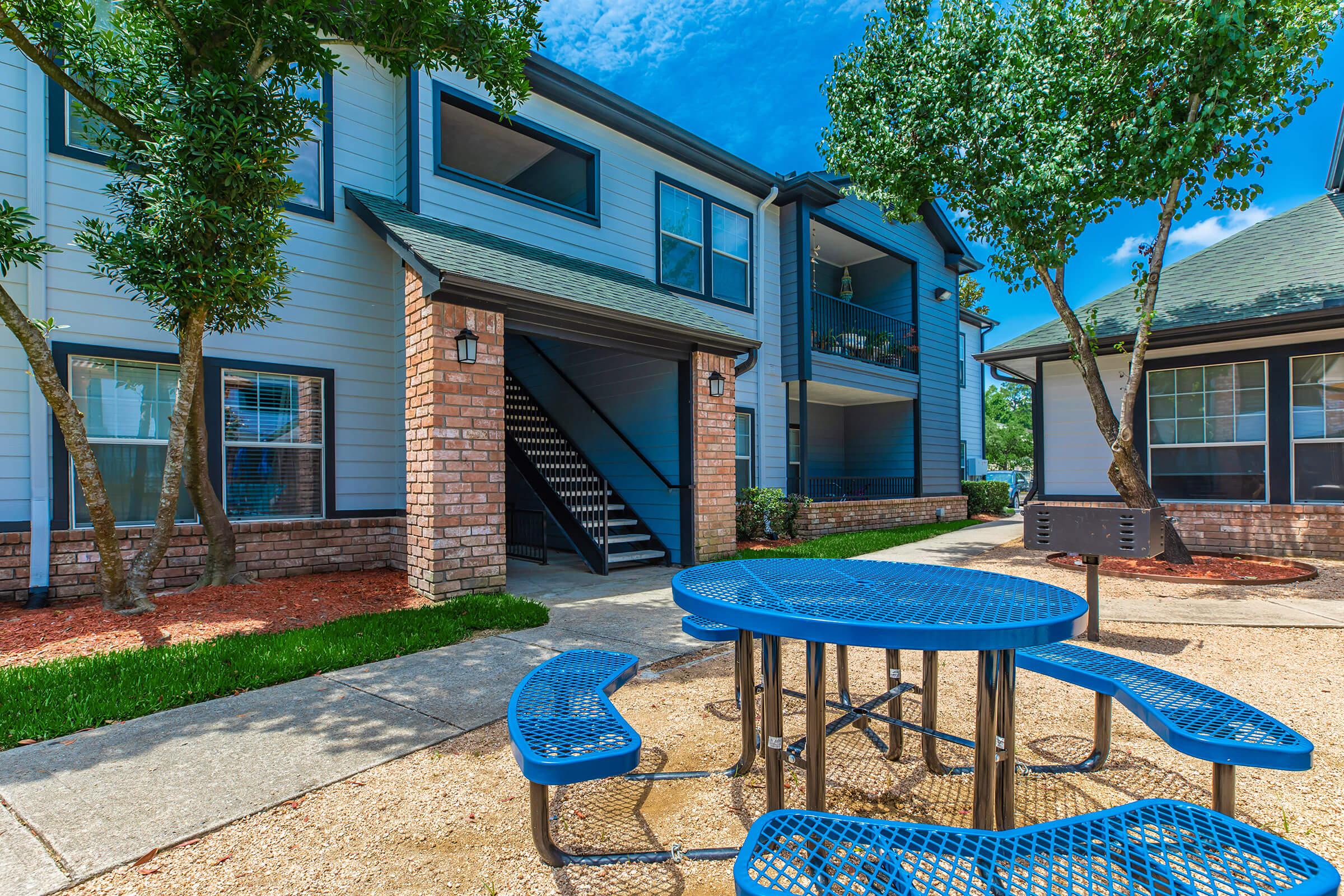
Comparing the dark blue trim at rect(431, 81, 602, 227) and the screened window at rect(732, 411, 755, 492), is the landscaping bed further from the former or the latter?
the dark blue trim at rect(431, 81, 602, 227)

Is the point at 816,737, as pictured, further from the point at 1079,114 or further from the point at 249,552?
the point at 1079,114

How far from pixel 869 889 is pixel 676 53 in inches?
638

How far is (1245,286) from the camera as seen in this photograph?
9969 millimetres

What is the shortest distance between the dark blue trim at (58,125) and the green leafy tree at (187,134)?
318mm

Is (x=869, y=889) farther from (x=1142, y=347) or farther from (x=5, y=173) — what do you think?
(x=1142, y=347)

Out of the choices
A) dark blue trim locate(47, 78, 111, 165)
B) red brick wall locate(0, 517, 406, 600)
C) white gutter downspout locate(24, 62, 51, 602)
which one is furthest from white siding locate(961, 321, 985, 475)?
white gutter downspout locate(24, 62, 51, 602)

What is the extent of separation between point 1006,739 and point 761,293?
10925 mm

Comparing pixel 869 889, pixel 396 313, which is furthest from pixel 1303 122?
pixel 396 313

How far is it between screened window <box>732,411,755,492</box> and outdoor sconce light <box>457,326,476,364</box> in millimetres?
6346

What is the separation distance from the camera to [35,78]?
6.07 metres

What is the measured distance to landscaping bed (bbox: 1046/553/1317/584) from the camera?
734 cm

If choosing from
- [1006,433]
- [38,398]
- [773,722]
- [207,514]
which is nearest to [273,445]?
[207,514]

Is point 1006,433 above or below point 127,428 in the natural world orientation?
above

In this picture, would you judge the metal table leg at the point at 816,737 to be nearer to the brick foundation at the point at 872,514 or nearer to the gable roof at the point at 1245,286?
the brick foundation at the point at 872,514
